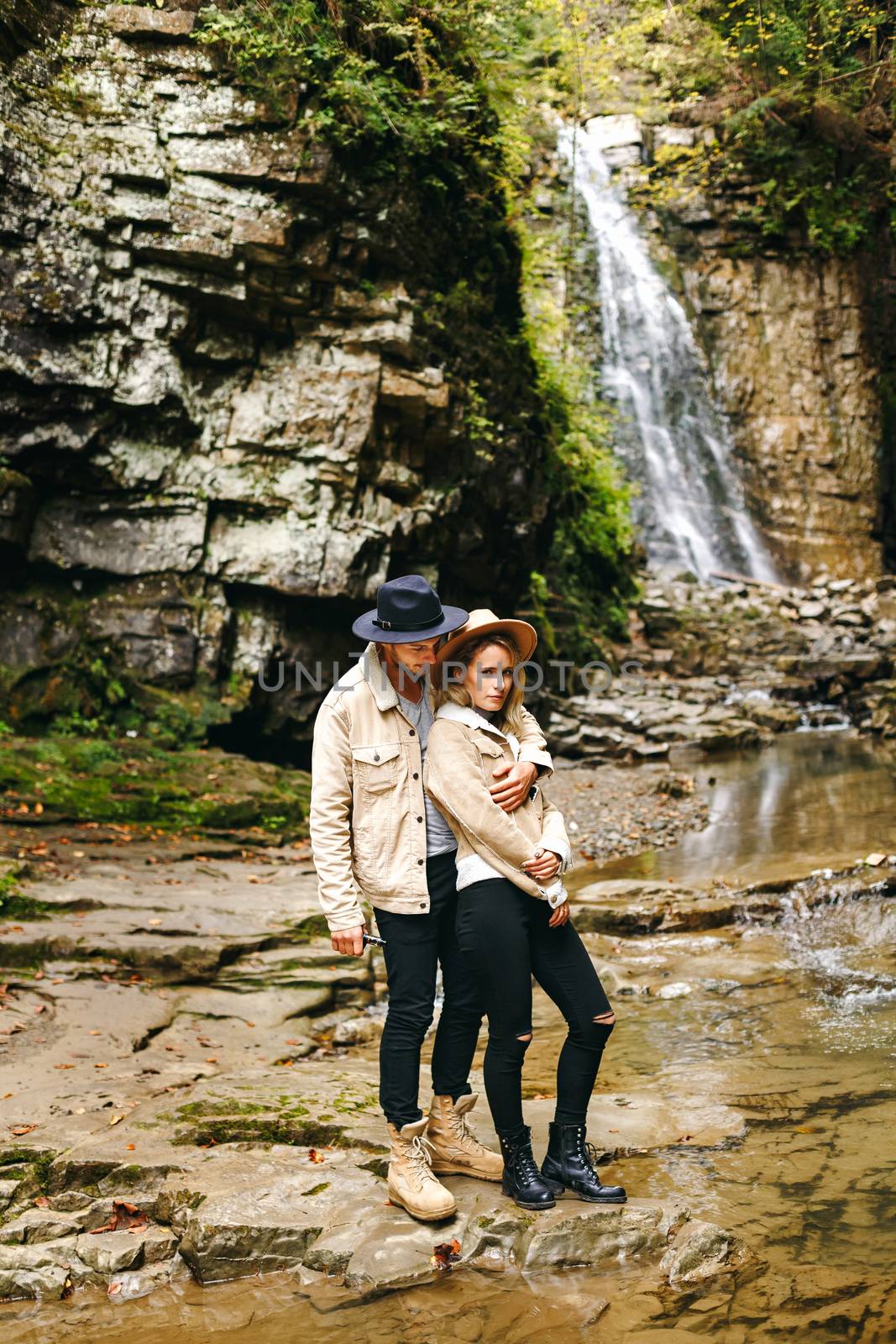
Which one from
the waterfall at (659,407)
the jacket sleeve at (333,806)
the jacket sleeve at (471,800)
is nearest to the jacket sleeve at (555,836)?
the jacket sleeve at (471,800)

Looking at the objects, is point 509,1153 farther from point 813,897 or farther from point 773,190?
point 773,190

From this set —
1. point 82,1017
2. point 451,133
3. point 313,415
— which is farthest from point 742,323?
point 82,1017

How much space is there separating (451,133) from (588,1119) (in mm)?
13696

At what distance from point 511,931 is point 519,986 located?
0.64 ft

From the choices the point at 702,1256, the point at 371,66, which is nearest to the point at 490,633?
the point at 702,1256

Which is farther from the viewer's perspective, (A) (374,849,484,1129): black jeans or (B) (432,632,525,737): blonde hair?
(B) (432,632,525,737): blonde hair

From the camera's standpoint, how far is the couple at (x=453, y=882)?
11.5 feet

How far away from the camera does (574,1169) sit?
3574 mm

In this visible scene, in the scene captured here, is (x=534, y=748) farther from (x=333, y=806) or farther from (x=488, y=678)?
(x=333, y=806)

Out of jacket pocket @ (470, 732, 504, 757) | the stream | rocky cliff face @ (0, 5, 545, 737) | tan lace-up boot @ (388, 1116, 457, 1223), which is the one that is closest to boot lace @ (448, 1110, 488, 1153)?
tan lace-up boot @ (388, 1116, 457, 1223)

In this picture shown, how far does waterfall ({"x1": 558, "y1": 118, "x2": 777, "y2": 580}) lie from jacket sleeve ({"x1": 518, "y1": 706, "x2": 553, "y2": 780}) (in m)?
24.7

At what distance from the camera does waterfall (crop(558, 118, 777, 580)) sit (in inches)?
1120

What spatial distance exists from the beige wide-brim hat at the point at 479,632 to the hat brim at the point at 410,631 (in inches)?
1.5

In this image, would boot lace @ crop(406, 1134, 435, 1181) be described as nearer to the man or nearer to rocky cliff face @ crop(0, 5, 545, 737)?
the man
